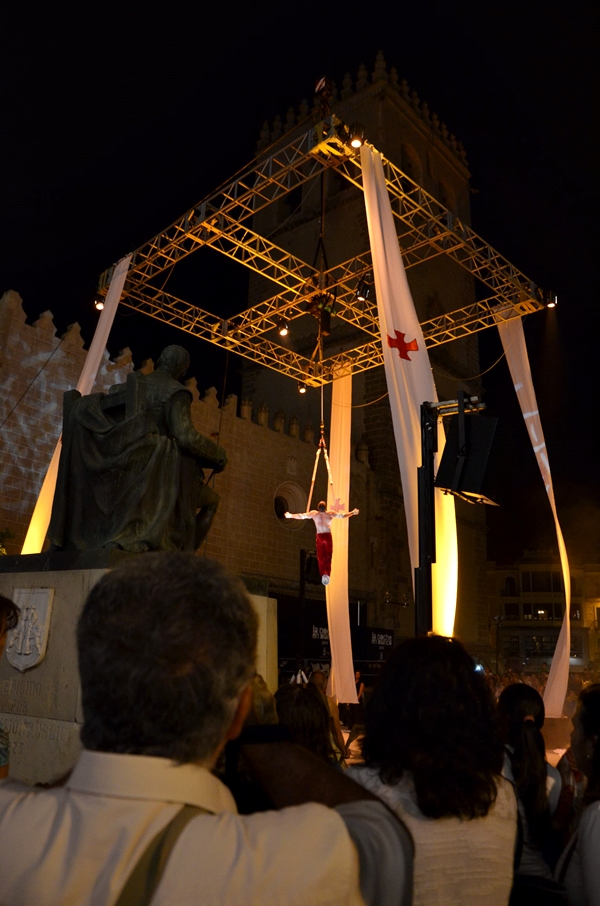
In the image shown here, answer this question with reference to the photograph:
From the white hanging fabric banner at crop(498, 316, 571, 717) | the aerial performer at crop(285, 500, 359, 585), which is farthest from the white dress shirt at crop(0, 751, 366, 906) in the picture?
the aerial performer at crop(285, 500, 359, 585)

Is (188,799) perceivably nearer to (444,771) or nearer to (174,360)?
(444,771)

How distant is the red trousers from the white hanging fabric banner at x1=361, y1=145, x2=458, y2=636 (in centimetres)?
405

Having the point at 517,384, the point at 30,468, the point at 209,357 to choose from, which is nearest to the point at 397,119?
the point at 209,357

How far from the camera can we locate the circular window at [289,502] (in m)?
16.0

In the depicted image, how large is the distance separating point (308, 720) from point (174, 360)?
2669mm

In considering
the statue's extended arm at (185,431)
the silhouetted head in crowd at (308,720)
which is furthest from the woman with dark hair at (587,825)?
the statue's extended arm at (185,431)

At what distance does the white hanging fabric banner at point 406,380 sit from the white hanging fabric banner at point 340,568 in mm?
3412

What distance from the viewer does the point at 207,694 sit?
910mm

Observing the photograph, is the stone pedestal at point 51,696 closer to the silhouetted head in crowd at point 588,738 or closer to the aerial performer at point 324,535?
the silhouetted head in crowd at point 588,738

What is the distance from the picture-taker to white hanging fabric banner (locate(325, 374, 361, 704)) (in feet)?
31.9

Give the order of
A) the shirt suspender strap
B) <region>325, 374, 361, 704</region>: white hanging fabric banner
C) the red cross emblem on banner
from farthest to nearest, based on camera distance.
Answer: <region>325, 374, 361, 704</region>: white hanging fabric banner, the red cross emblem on banner, the shirt suspender strap

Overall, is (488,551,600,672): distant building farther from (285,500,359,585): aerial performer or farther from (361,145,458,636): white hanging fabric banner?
(361,145,458,636): white hanging fabric banner

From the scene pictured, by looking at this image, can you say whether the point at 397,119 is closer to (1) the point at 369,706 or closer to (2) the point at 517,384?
(2) the point at 517,384

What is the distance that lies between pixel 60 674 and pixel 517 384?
8529 millimetres
